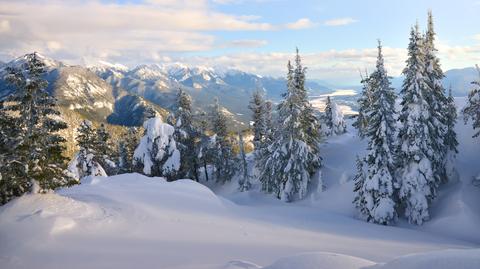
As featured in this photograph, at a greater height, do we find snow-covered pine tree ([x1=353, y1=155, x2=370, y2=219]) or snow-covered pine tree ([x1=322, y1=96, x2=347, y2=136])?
snow-covered pine tree ([x1=322, y1=96, x2=347, y2=136])

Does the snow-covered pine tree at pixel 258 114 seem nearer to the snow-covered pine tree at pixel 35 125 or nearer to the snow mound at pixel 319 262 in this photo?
the snow-covered pine tree at pixel 35 125

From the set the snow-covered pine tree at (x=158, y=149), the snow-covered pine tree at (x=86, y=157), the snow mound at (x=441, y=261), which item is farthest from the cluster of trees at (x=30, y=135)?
the snow-covered pine tree at (x=86, y=157)

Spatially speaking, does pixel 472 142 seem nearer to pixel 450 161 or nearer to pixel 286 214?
pixel 450 161

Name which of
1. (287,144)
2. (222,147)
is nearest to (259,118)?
(222,147)

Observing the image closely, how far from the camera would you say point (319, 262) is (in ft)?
30.4

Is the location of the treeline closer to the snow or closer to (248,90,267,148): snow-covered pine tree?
(248,90,267,148): snow-covered pine tree

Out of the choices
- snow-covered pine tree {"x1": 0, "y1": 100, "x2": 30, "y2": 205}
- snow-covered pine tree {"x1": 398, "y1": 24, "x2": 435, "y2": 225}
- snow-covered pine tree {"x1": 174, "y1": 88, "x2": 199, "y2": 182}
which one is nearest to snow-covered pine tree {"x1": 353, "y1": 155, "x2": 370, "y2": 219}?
snow-covered pine tree {"x1": 398, "y1": 24, "x2": 435, "y2": 225}

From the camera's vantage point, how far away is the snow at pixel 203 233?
13828mm

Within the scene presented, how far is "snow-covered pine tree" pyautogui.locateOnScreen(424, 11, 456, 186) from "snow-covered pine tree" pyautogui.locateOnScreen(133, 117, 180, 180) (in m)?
26.2

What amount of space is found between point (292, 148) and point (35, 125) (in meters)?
23.5

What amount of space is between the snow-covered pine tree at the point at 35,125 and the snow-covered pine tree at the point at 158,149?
2310cm

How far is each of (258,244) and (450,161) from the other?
23955 mm

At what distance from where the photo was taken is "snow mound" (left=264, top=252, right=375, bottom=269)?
9102 mm

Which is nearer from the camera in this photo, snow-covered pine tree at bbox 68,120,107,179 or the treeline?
the treeline
